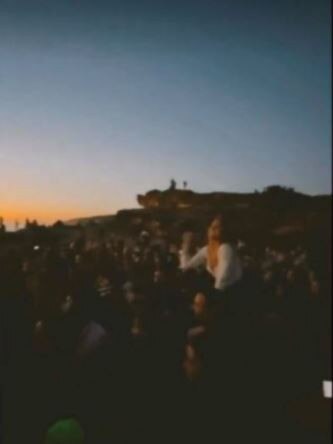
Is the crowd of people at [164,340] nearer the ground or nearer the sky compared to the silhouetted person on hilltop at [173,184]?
nearer the ground

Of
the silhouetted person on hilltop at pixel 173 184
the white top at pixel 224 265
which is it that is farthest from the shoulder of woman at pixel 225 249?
the silhouetted person on hilltop at pixel 173 184

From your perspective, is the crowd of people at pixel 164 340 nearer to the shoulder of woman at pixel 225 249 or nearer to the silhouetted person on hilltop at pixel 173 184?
the shoulder of woman at pixel 225 249

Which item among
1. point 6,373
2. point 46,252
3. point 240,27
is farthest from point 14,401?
point 240,27

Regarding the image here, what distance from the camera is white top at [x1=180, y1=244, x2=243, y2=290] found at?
2.56 metres

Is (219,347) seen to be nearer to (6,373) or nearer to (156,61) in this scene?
(6,373)

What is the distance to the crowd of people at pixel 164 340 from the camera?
97.0 inches

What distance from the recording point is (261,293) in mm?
2525

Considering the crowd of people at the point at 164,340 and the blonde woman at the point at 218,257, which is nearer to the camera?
the crowd of people at the point at 164,340

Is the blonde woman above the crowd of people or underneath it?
above

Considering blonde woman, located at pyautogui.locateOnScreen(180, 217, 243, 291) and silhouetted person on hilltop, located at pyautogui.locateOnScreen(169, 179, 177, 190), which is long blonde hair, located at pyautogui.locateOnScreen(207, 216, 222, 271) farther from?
silhouetted person on hilltop, located at pyautogui.locateOnScreen(169, 179, 177, 190)

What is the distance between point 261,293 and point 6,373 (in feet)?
3.83

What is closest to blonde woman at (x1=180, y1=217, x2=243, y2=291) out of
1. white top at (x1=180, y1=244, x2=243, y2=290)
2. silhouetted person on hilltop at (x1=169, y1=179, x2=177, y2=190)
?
white top at (x1=180, y1=244, x2=243, y2=290)

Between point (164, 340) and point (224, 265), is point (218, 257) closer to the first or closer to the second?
point (224, 265)

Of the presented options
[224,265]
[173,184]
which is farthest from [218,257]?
[173,184]
